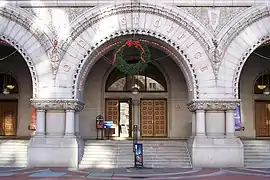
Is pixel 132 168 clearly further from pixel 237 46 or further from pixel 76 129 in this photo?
pixel 237 46

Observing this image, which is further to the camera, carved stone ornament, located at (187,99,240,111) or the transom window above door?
the transom window above door

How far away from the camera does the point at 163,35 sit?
1886 centimetres

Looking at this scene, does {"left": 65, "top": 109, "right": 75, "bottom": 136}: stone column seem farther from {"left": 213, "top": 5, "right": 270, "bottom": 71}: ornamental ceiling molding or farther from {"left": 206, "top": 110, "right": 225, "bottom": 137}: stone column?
{"left": 213, "top": 5, "right": 270, "bottom": 71}: ornamental ceiling molding

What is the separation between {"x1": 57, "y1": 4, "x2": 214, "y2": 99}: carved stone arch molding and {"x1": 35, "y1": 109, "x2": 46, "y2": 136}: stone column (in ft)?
5.88

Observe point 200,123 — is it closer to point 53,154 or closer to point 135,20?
point 135,20

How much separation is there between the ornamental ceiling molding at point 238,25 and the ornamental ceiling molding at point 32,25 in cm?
735

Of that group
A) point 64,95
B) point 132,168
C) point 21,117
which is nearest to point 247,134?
point 132,168

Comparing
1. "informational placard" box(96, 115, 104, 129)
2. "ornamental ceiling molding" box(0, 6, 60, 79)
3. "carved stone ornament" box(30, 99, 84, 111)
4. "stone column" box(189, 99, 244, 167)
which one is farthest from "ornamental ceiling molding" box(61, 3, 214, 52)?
"informational placard" box(96, 115, 104, 129)

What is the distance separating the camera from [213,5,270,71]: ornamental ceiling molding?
61.4 feet

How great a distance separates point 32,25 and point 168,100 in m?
8.84

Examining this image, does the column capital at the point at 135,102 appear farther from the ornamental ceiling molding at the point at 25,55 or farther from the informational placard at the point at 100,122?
the ornamental ceiling molding at the point at 25,55

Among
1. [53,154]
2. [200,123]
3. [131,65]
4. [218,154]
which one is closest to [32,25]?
[131,65]

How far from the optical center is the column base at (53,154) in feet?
59.2

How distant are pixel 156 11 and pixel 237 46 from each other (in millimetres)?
3959
